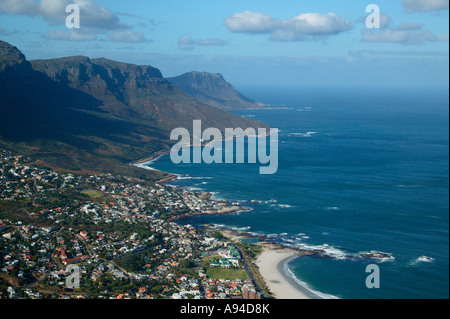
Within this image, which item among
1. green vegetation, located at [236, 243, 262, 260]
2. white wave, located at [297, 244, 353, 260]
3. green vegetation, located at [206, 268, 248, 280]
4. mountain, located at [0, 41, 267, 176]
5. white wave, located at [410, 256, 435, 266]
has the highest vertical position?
mountain, located at [0, 41, 267, 176]

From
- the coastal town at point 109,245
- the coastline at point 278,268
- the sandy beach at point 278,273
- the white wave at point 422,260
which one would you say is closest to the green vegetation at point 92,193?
the coastal town at point 109,245

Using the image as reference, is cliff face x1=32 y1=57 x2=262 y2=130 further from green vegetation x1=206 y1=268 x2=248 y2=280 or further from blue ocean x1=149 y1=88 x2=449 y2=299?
green vegetation x1=206 y1=268 x2=248 y2=280

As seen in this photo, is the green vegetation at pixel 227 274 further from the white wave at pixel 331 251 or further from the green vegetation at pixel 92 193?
the green vegetation at pixel 92 193

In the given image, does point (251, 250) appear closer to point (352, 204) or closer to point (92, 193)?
point (352, 204)

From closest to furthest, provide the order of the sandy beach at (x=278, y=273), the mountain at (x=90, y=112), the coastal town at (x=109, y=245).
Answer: the coastal town at (x=109, y=245) < the sandy beach at (x=278, y=273) < the mountain at (x=90, y=112)

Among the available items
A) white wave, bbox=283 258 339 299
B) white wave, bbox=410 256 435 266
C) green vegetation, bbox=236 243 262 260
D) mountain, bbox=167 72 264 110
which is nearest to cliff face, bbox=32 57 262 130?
mountain, bbox=167 72 264 110
